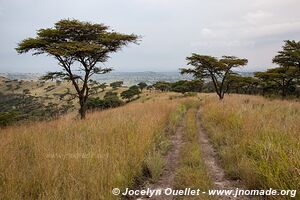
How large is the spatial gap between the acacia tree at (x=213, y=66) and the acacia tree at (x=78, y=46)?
11838 mm

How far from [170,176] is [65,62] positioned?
37.8ft

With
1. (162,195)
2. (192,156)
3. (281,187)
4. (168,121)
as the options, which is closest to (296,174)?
(281,187)

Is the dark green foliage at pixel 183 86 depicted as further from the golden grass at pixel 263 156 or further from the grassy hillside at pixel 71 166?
the grassy hillside at pixel 71 166

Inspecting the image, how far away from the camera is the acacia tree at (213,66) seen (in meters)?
25.9

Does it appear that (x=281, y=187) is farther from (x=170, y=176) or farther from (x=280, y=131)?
(x=280, y=131)

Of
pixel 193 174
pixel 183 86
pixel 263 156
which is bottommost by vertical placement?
pixel 183 86

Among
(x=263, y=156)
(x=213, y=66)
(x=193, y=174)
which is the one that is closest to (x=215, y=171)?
(x=193, y=174)

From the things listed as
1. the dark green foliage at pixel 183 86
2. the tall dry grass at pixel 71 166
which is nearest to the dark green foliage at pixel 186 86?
the dark green foliage at pixel 183 86

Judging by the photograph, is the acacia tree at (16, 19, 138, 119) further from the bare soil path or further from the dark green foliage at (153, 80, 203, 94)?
the dark green foliage at (153, 80, 203, 94)

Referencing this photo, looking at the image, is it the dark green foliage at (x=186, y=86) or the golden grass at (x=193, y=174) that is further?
the dark green foliage at (x=186, y=86)

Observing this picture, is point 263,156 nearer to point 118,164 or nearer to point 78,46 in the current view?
point 118,164

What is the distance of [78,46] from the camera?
1415 centimetres

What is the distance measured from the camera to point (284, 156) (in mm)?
4441

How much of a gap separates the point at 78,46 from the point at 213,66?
628 inches
